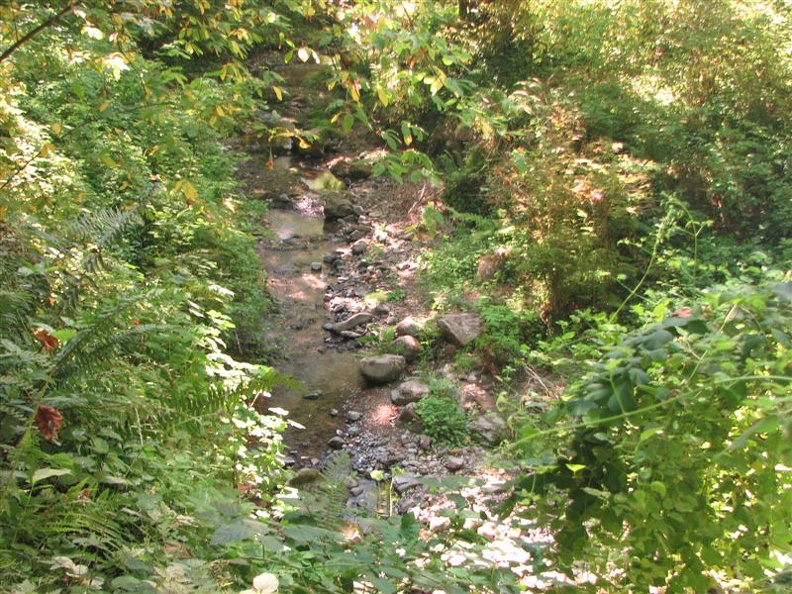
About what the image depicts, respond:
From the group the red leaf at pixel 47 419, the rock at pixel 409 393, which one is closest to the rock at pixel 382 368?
the rock at pixel 409 393

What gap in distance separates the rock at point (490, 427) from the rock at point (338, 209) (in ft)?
16.5

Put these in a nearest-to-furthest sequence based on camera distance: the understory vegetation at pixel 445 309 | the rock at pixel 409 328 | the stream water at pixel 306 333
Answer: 1. the understory vegetation at pixel 445 309
2. the stream water at pixel 306 333
3. the rock at pixel 409 328

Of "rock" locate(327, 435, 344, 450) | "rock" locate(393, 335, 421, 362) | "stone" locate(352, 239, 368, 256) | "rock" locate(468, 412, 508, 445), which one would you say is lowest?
"rock" locate(327, 435, 344, 450)

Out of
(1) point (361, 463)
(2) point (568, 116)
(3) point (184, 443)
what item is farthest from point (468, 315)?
(3) point (184, 443)

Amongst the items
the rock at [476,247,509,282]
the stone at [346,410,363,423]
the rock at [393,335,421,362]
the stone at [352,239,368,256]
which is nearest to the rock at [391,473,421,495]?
the stone at [346,410,363,423]

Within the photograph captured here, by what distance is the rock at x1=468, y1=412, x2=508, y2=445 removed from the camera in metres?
5.61

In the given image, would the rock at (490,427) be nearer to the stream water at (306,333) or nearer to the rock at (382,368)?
the rock at (382,368)

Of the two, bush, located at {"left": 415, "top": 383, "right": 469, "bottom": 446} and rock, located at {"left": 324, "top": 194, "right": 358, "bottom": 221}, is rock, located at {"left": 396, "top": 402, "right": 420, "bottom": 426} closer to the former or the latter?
bush, located at {"left": 415, "top": 383, "right": 469, "bottom": 446}

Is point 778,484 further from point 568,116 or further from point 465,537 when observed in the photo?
point 568,116

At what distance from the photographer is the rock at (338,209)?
989 cm

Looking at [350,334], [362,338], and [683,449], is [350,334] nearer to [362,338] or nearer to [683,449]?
[362,338]

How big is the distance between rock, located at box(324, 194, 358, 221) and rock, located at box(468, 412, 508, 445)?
16.5ft

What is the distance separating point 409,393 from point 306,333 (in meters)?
1.70

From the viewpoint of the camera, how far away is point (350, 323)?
740 centimetres
